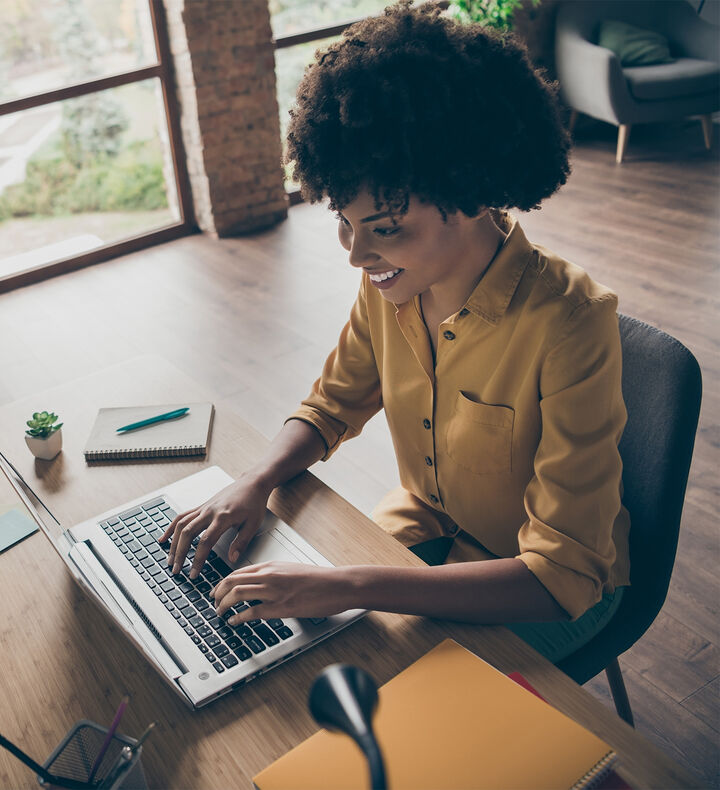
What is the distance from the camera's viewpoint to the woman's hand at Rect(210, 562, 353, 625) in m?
0.98

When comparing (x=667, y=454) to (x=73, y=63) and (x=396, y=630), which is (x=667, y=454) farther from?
(x=73, y=63)

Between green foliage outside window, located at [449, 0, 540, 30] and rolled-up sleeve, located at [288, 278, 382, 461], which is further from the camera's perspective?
green foliage outside window, located at [449, 0, 540, 30]

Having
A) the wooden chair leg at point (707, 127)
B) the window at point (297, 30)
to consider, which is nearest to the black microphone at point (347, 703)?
the window at point (297, 30)

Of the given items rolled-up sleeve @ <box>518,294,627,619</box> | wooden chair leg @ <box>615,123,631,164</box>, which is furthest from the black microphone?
wooden chair leg @ <box>615,123,631,164</box>

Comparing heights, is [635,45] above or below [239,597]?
below

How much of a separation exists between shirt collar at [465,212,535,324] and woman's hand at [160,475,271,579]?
1.29 ft

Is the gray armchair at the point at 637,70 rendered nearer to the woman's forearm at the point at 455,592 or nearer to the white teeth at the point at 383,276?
the white teeth at the point at 383,276

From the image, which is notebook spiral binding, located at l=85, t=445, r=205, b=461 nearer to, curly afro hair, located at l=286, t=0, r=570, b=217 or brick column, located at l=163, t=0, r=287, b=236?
curly afro hair, located at l=286, t=0, r=570, b=217

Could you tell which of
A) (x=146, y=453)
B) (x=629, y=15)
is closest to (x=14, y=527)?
(x=146, y=453)

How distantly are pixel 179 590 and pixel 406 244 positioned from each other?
521 millimetres

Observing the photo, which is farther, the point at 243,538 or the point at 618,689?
the point at 618,689

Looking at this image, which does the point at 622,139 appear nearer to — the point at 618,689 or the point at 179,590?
the point at 618,689

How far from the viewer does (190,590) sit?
1.06 meters

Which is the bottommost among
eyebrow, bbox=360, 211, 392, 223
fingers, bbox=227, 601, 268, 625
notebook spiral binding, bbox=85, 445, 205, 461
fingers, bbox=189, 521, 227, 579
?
notebook spiral binding, bbox=85, 445, 205, 461
